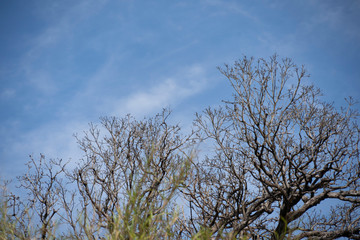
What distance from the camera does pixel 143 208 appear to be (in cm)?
205

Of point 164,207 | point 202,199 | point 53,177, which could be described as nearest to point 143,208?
point 164,207

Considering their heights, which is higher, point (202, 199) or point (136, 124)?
point (136, 124)

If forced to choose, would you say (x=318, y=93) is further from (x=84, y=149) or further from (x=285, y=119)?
(x=84, y=149)

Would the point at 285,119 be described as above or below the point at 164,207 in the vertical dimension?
above

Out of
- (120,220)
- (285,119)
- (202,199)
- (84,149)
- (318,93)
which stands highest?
(84,149)

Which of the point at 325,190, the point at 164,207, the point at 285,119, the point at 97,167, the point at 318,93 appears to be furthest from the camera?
the point at 97,167

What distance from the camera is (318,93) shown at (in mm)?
9352

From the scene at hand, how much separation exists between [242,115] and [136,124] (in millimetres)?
4707

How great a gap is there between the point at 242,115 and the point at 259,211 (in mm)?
2918

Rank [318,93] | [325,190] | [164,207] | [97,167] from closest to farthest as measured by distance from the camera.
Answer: [164,207] → [325,190] → [318,93] → [97,167]

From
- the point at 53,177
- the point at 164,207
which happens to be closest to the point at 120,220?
the point at 164,207

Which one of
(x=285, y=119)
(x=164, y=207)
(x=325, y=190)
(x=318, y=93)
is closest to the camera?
(x=164, y=207)

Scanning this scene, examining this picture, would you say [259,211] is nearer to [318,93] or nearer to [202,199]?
[202,199]

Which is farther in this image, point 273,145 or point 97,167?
point 97,167
